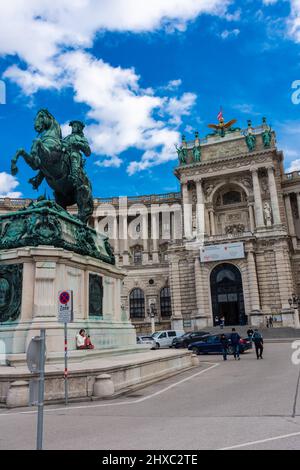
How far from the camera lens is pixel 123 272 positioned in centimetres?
1725

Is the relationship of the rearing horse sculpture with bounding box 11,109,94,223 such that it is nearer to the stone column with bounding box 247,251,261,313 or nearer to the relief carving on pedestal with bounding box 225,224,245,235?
the stone column with bounding box 247,251,261,313

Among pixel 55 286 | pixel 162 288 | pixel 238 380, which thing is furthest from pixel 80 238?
pixel 162 288

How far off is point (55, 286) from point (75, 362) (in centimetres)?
225

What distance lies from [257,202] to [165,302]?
2038 centimetres

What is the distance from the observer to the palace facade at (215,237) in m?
53.2

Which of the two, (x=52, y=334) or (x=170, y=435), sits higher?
(x=52, y=334)

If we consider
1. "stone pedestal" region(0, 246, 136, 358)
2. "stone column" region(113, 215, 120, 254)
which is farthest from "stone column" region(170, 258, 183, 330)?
"stone pedestal" region(0, 246, 136, 358)

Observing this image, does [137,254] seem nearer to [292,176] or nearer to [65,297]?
[292,176]

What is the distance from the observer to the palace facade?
175 feet

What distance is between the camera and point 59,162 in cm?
1512

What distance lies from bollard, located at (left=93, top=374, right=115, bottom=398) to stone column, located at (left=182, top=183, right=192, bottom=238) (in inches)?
1947

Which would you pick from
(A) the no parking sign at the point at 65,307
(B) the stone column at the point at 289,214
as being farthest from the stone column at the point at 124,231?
(A) the no parking sign at the point at 65,307

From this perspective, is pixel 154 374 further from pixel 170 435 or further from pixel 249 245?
pixel 249 245

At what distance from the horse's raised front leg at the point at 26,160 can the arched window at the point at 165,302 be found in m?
49.9
